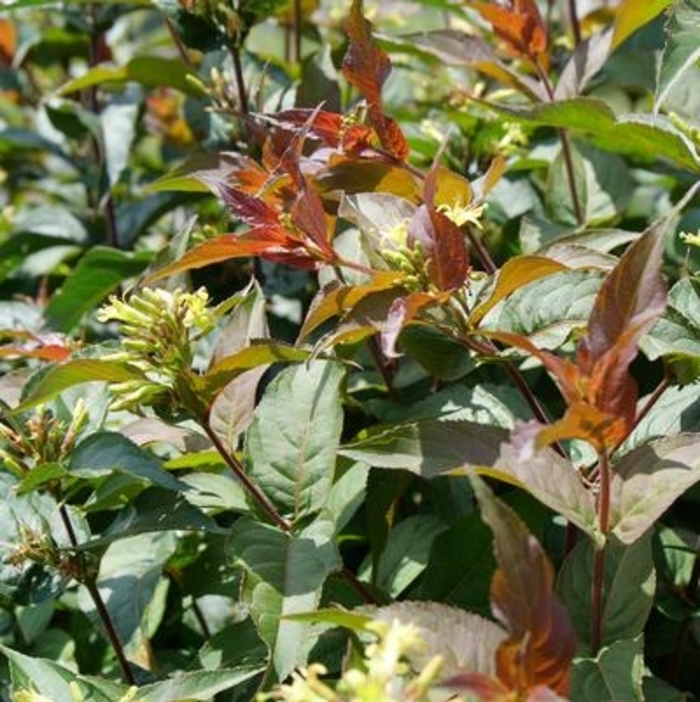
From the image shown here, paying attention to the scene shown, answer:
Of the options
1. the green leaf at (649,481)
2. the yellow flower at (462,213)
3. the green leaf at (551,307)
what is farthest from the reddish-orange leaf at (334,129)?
the green leaf at (649,481)

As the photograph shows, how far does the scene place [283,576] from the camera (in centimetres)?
106

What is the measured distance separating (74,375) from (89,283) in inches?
25.9

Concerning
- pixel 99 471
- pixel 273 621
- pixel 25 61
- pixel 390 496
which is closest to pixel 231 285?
pixel 390 496

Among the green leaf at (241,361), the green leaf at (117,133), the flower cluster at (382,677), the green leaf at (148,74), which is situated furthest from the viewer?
the green leaf at (117,133)

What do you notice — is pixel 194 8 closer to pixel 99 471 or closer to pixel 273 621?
pixel 99 471

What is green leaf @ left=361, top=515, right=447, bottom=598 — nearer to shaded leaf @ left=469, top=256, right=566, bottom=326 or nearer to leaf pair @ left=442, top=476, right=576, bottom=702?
shaded leaf @ left=469, top=256, right=566, bottom=326

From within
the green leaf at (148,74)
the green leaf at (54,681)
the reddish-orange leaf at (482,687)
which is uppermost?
the green leaf at (148,74)

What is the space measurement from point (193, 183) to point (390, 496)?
40 cm

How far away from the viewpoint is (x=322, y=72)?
1.51 metres

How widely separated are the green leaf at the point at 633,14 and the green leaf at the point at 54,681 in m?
0.85

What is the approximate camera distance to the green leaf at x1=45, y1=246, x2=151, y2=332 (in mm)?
1706

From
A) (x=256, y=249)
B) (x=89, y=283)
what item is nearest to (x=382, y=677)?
(x=256, y=249)

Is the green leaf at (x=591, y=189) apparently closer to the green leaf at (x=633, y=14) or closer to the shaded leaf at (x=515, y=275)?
the green leaf at (x=633, y=14)

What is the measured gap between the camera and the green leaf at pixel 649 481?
940mm
